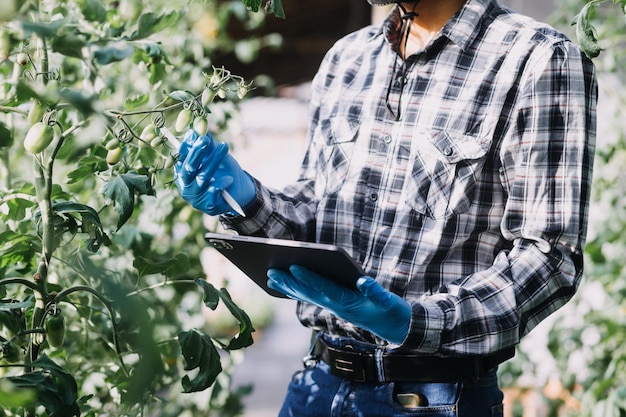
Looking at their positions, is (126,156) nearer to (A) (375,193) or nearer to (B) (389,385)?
(A) (375,193)

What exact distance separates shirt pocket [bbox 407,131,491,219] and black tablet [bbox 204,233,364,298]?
9.6 inches

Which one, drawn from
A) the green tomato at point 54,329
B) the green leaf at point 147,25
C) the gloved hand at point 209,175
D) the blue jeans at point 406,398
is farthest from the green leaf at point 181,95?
the blue jeans at point 406,398

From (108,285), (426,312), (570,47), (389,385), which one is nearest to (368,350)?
(389,385)

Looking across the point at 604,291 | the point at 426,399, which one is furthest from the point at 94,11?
the point at 604,291

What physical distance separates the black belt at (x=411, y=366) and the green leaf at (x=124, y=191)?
17.6 inches

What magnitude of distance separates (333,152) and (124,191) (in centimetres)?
49

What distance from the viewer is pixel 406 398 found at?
1.29 meters

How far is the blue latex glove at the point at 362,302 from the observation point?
115cm

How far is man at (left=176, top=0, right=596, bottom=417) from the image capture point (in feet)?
4.03

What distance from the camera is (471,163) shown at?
1.30 m

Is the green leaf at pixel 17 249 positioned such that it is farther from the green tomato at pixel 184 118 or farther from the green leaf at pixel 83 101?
the green leaf at pixel 83 101

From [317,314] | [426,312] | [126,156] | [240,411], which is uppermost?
[126,156]

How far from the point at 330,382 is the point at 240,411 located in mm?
1023

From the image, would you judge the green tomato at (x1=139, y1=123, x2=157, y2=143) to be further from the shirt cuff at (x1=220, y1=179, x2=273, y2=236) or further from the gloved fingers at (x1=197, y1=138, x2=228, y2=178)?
the shirt cuff at (x1=220, y1=179, x2=273, y2=236)
